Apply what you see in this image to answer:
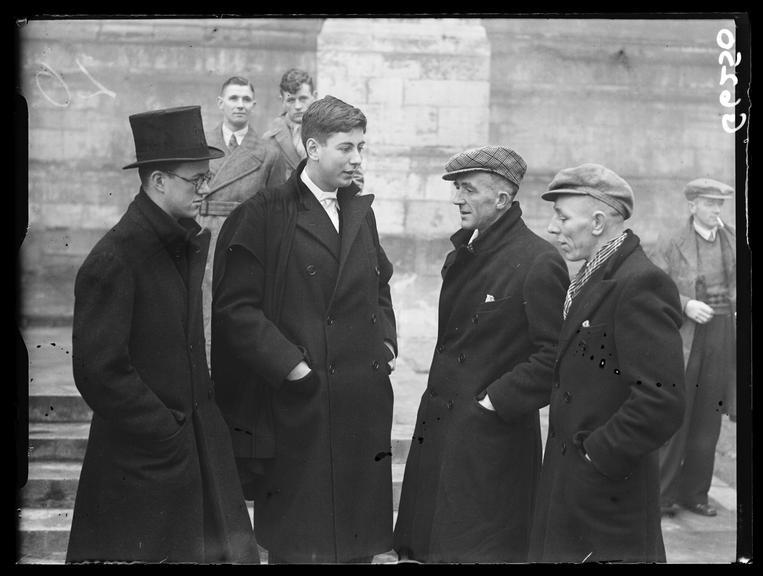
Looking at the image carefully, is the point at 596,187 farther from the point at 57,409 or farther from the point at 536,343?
the point at 57,409

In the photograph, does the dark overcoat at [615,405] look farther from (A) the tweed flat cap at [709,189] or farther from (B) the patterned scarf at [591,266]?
(A) the tweed flat cap at [709,189]

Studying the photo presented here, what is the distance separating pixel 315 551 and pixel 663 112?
303cm

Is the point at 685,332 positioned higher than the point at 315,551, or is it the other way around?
the point at 685,332

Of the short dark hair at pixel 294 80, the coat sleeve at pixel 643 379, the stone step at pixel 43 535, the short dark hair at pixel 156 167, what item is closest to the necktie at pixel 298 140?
the short dark hair at pixel 294 80

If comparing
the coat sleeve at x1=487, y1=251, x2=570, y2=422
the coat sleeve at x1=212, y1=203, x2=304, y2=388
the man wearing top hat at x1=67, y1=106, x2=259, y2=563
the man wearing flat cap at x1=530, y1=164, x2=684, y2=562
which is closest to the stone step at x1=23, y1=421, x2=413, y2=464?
the man wearing top hat at x1=67, y1=106, x2=259, y2=563

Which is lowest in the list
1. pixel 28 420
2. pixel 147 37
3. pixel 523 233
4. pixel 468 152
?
pixel 28 420

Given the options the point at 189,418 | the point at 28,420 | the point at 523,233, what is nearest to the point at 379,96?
the point at 523,233

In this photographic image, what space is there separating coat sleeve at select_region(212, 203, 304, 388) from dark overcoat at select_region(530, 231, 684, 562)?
1344 millimetres

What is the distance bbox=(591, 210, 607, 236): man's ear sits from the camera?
225 inches

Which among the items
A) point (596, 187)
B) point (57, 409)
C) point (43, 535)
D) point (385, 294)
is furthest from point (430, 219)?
point (43, 535)

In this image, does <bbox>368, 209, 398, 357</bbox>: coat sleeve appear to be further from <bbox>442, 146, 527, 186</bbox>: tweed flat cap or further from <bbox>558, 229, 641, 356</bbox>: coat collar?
<bbox>558, 229, 641, 356</bbox>: coat collar

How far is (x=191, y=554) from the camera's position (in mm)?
5723

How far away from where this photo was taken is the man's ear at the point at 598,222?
225 inches

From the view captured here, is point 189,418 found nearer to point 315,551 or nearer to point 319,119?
point 315,551
